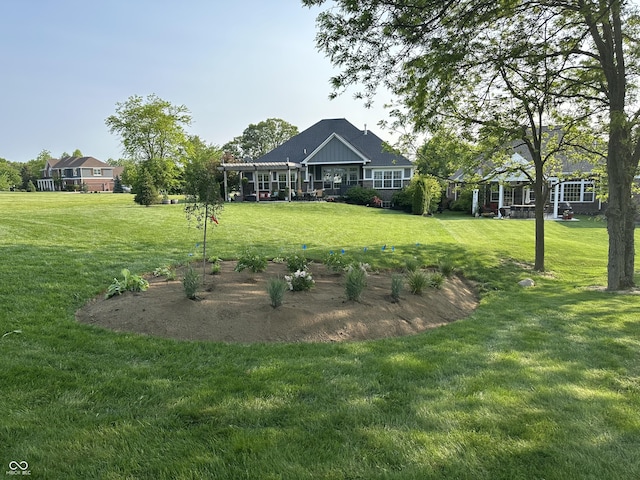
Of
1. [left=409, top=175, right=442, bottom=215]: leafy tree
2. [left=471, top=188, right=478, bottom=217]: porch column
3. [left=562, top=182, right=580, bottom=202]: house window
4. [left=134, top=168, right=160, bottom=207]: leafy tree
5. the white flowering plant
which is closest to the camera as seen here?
the white flowering plant

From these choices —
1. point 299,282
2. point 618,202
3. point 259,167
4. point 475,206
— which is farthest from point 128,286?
point 475,206

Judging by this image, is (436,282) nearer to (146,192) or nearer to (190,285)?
(190,285)

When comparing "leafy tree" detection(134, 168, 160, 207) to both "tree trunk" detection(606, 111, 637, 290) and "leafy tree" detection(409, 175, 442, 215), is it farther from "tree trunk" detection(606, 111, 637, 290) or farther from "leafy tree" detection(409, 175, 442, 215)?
"tree trunk" detection(606, 111, 637, 290)

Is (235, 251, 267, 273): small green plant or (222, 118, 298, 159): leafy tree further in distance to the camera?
(222, 118, 298, 159): leafy tree

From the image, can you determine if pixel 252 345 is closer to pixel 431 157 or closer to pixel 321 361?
pixel 321 361

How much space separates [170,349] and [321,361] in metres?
1.59

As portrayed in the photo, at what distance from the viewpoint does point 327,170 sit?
1372 inches

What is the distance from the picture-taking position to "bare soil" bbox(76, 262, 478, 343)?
4.84m

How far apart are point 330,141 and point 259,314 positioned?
29980mm

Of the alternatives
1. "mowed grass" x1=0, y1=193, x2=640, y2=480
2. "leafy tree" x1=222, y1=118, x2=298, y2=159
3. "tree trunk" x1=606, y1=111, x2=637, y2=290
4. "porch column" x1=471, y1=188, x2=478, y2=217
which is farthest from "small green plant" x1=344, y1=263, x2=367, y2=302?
"leafy tree" x1=222, y1=118, x2=298, y2=159

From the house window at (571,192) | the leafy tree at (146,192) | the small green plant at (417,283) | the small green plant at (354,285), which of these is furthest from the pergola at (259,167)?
the small green plant at (354,285)

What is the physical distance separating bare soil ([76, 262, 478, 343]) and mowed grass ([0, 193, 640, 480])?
319mm

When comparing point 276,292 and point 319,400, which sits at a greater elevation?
point 276,292

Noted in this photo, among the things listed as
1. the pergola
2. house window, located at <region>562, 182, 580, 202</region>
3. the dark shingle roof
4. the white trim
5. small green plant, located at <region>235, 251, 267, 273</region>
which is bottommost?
small green plant, located at <region>235, 251, 267, 273</region>
